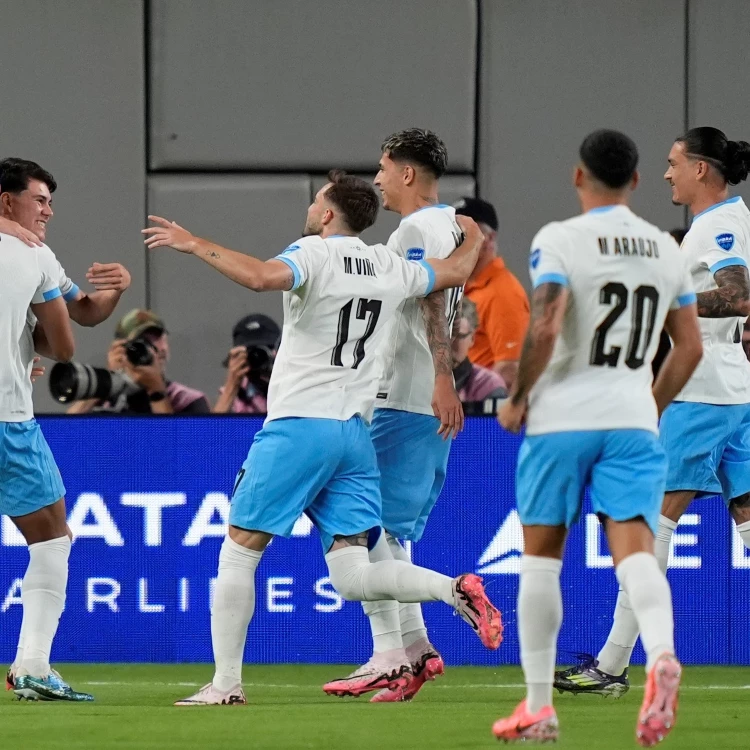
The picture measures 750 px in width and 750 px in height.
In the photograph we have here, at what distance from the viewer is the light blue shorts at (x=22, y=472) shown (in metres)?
5.09

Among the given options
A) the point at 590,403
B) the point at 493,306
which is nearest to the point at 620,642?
the point at 590,403

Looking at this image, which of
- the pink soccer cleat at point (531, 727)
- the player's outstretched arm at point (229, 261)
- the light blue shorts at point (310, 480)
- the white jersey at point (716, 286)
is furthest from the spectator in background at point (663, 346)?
the pink soccer cleat at point (531, 727)

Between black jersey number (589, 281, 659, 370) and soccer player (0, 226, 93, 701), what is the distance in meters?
2.09

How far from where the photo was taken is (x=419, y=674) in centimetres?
527

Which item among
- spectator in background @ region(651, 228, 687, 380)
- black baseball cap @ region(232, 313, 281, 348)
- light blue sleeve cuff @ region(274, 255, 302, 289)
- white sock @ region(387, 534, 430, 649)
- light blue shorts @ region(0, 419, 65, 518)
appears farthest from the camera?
black baseball cap @ region(232, 313, 281, 348)

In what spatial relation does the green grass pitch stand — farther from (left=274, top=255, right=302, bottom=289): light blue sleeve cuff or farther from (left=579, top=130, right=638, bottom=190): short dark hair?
(left=579, top=130, right=638, bottom=190): short dark hair

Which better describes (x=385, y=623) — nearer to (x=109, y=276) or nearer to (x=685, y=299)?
(x=109, y=276)

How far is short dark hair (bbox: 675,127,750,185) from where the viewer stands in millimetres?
5320

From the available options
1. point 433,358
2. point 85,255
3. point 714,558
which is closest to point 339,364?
point 433,358

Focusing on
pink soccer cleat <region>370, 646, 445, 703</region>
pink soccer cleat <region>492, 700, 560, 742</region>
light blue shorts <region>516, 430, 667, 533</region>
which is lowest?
pink soccer cleat <region>370, 646, 445, 703</region>

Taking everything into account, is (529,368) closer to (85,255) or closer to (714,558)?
(714,558)

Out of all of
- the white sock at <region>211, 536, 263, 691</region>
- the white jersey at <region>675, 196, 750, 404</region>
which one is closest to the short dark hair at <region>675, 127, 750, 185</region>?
the white jersey at <region>675, 196, 750, 404</region>

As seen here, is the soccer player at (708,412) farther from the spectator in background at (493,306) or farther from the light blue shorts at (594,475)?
the spectator in background at (493,306)

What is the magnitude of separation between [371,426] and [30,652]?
1346mm
